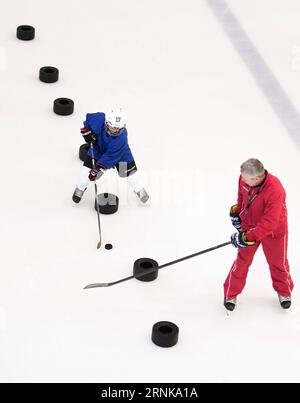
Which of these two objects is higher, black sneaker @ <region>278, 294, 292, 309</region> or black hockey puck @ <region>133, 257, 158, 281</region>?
black hockey puck @ <region>133, 257, 158, 281</region>

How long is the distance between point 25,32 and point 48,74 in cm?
56

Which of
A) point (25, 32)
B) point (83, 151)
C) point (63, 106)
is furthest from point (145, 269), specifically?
point (25, 32)

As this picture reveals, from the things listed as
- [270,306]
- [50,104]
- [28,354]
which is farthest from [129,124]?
[28,354]

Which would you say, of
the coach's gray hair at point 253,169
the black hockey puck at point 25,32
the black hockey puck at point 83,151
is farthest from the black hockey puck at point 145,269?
the black hockey puck at point 25,32

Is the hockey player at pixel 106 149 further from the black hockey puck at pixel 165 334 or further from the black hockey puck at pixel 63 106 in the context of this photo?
the black hockey puck at pixel 165 334

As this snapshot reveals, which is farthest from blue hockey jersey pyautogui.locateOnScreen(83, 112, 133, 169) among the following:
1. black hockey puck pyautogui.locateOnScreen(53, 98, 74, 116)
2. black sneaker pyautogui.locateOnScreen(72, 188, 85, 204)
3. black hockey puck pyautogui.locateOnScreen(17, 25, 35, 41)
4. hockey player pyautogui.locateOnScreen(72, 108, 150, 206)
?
black hockey puck pyautogui.locateOnScreen(17, 25, 35, 41)

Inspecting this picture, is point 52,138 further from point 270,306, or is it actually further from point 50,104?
point 270,306

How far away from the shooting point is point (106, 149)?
3949mm

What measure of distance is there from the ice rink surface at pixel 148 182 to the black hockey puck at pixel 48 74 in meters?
0.04

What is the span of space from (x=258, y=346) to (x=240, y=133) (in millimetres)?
1721

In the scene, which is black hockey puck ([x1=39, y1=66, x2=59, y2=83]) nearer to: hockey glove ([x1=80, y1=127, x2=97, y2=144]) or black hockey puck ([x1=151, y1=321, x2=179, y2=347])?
hockey glove ([x1=80, y1=127, x2=97, y2=144])

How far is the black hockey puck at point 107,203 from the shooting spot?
4059mm

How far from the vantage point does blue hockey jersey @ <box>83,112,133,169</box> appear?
3.89 metres

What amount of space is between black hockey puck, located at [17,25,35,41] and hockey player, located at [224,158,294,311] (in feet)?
8.15
